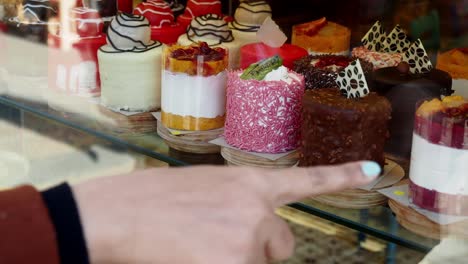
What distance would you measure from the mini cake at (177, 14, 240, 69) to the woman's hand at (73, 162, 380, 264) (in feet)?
3.22

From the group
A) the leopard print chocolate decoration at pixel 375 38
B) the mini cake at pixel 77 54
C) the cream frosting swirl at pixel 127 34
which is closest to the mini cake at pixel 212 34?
the cream frosting swirl at pixel 127 34

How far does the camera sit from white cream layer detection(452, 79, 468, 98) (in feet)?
4.86

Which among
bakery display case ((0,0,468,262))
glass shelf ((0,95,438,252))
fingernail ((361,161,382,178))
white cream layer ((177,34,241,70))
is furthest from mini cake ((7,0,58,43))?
fingernail ((361,161,382,178))

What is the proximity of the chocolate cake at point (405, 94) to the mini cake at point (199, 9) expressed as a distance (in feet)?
2.34

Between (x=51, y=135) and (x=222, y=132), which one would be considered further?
(x=51, y=135)

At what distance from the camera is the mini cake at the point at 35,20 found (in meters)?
1.84

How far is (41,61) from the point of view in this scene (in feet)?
6.10

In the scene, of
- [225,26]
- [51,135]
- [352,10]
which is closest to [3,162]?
[51,135]

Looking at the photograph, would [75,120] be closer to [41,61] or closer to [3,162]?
[41,61]

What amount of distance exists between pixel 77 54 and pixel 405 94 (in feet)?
2.84

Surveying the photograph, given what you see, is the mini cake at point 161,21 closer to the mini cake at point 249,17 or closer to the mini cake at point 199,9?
the mini cake at point 199,9

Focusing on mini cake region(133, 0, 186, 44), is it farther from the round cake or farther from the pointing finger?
the pointing finger

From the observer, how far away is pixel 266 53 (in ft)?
5.34

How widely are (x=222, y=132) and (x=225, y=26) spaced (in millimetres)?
381
